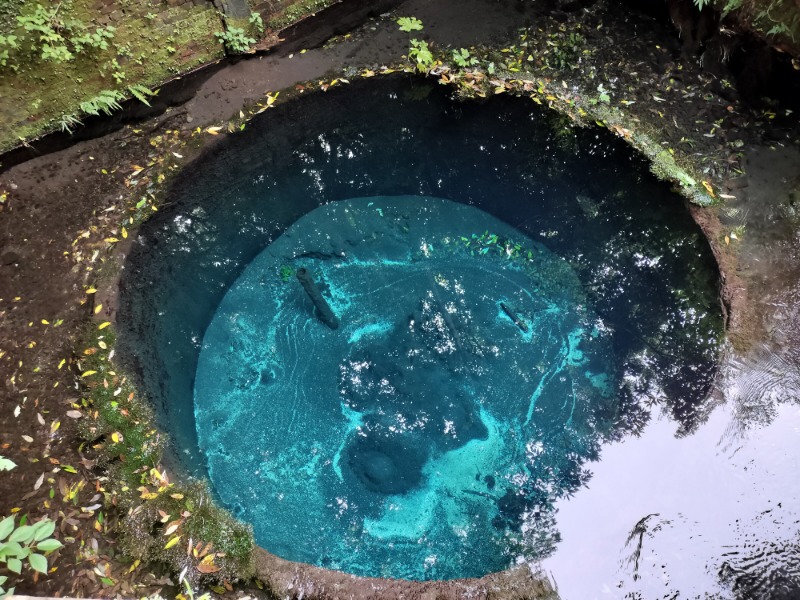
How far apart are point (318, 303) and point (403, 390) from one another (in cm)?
103

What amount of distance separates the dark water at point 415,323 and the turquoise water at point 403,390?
16 mm

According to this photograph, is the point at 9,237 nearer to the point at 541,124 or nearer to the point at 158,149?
the point at 158,149

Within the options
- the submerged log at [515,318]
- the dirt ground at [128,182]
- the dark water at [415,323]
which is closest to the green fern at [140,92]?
the dirt ground at [128,182]

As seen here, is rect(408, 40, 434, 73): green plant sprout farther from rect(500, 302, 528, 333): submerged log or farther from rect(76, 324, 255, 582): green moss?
rect(76, 324, 255, 582): green moss

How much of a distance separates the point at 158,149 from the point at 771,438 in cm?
512

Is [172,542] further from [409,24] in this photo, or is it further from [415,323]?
[409,24]

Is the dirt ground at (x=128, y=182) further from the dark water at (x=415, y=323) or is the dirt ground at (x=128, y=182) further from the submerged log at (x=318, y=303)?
the submerged log at (x=318, y=303)

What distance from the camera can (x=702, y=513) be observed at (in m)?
3.69

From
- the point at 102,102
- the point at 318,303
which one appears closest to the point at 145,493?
the point at 318,303

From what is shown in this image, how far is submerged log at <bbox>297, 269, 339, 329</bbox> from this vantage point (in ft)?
15.0

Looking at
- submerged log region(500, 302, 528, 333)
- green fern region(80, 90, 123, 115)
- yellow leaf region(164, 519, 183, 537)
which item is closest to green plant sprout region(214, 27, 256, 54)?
green fern region(80, 90, 123, 115)

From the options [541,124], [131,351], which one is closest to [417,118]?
[541,124]

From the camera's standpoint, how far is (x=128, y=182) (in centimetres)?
430

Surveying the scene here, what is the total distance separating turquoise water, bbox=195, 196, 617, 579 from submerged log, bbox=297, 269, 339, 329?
0.06m
